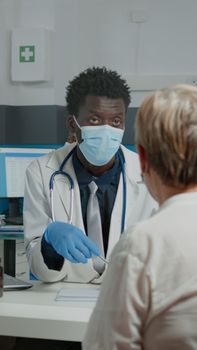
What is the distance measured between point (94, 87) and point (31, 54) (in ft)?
5.44

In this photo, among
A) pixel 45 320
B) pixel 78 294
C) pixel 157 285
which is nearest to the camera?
pixel 157 285

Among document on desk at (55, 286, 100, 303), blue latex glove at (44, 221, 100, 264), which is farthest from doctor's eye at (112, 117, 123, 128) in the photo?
document on desk at (55, 286, 100, 303)

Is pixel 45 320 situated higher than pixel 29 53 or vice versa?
pixel 29 53

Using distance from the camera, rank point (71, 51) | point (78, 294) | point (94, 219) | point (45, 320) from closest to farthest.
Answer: point (45, 320)
point (78, 294)
point (94, 219)
point (71, 51)

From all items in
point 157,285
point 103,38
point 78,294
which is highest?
point 103,38

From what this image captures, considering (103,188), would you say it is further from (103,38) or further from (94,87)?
(103,38)

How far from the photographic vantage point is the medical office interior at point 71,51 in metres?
3.24

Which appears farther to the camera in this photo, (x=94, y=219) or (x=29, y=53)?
(x=29, y=53)

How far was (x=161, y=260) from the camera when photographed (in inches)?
28.4

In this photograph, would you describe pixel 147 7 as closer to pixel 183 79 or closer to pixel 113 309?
pixel 183 79

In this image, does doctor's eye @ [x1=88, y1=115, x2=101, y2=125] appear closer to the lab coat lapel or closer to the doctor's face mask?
the doctor's face mask

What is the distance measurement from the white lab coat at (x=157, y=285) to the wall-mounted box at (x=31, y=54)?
8.60 feet

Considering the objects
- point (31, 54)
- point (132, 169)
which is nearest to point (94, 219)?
point (132, 169)

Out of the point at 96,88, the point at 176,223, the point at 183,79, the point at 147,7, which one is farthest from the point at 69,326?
the point at 147,7
